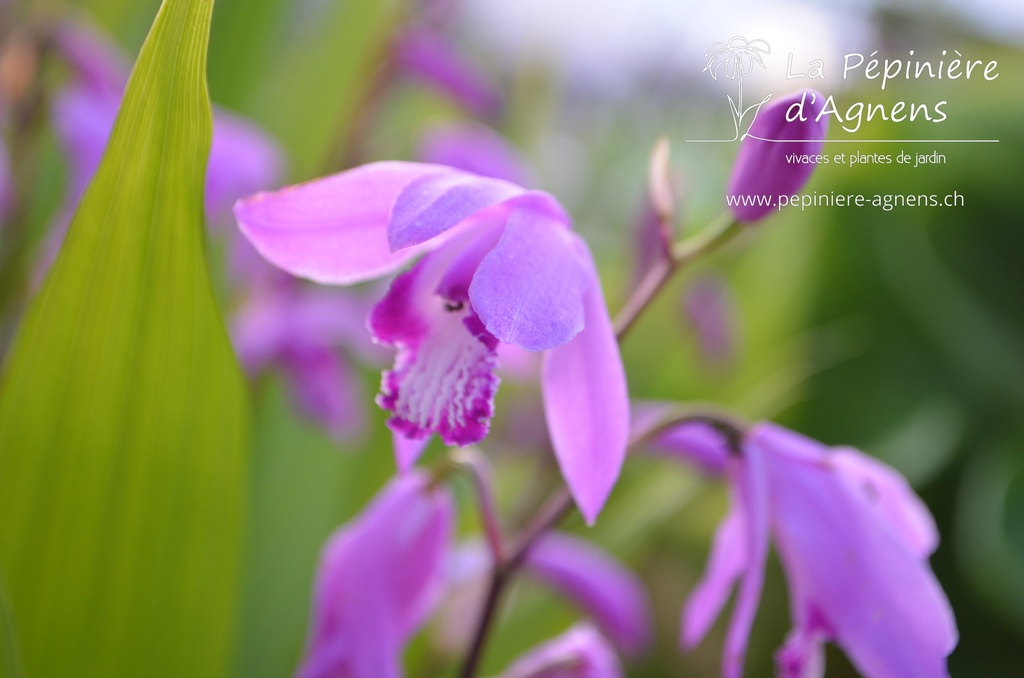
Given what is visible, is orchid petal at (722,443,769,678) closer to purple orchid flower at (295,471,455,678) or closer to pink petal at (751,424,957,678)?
pink petal at (751,424,957,678)

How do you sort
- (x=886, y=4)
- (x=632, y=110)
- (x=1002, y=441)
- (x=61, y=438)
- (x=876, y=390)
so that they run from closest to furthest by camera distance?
(x=61, y=438), (x=1002, y=441), (x=876, y=390), (x=632, y=110), (x=886, y=4)

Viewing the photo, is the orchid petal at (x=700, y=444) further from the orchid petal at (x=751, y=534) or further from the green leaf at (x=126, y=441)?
the green leaf at (x=126, y=441)

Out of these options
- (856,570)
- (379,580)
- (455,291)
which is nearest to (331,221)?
(455,291)

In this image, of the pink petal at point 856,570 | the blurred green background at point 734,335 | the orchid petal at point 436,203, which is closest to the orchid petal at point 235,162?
the blurred green background at point 734,335

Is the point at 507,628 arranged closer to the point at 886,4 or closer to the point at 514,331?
the point at 514,331

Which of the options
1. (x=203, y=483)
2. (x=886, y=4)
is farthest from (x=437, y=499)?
(x=886, y=4)

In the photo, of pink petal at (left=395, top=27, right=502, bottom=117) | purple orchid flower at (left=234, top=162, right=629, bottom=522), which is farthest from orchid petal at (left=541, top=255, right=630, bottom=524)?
pink petal at (left=395, top=27, right=502, bottom=117)
